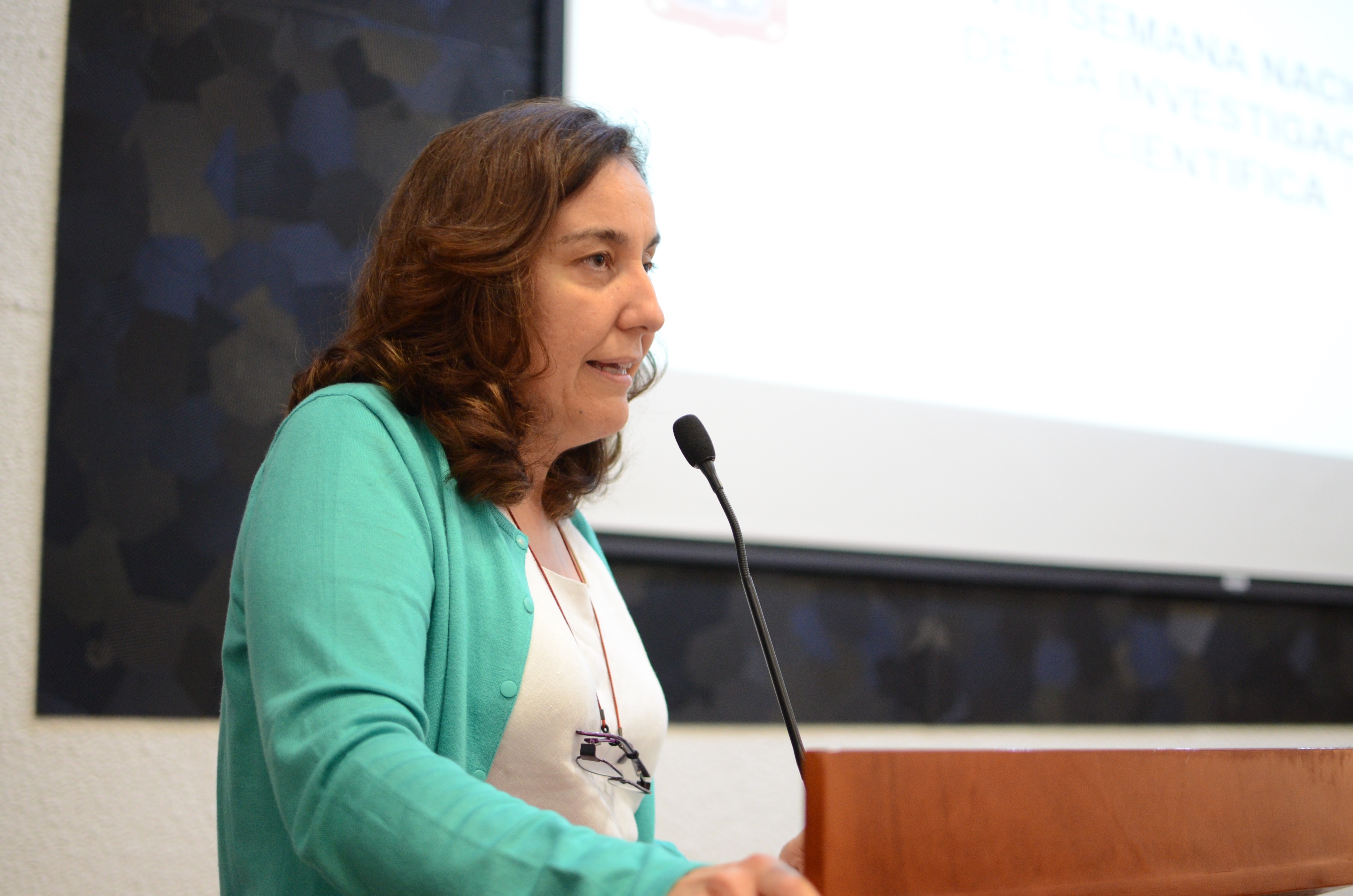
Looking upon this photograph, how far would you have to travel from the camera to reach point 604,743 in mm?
990

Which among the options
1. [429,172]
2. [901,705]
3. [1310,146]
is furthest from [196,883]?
[1310,146]

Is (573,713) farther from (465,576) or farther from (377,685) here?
(377,685)

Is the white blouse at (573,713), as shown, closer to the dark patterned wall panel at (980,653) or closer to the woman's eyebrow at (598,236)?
the woman's eyebrow at (598,236)

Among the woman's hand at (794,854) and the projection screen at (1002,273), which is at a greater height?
the projection screen at (1002,273)

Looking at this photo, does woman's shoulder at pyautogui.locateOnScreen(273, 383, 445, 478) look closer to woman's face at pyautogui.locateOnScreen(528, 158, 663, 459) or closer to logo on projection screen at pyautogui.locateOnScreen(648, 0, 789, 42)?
woman's face at pyautogui.locateOnScreen(528, 158, 663, 459)

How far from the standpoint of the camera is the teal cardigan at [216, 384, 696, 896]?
596 mm

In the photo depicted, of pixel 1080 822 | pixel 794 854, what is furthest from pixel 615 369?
pixel 1080 822

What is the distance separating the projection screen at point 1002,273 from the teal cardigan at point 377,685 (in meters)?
0.84

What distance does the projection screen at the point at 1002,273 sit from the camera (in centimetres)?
196

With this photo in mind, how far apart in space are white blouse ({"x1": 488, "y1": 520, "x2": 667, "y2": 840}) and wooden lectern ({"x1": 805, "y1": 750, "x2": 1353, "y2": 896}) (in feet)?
1.31

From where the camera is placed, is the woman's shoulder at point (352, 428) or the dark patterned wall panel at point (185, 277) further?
the dark patterned wall panel at point (185, 277)

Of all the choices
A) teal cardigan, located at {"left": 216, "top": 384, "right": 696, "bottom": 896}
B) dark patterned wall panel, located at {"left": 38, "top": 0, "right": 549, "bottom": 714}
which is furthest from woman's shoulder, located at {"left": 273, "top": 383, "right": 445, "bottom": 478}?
dark patterned wall panel, located at {"left": 38, "top": 0, "right": 549, "bottom": 714}

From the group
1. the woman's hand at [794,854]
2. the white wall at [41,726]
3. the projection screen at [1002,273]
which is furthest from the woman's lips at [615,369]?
the white wall at [41,726]

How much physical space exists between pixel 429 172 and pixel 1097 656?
5.74 feet
